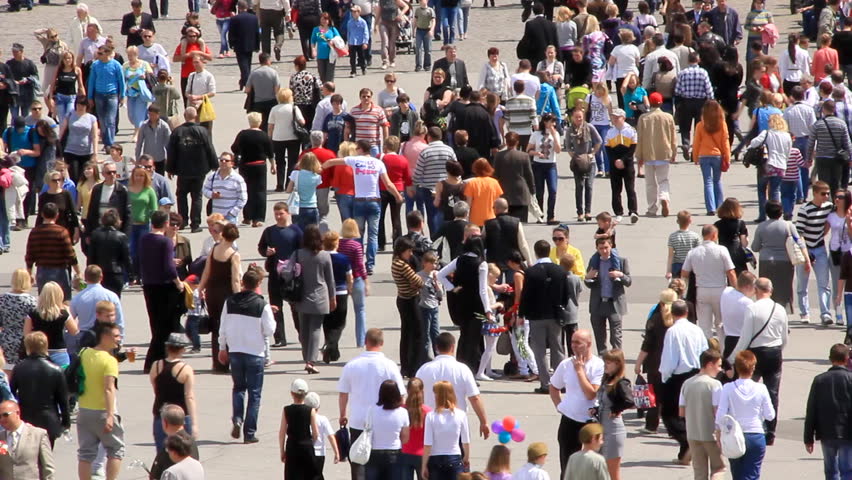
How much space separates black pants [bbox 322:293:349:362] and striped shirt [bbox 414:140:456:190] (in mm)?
3983

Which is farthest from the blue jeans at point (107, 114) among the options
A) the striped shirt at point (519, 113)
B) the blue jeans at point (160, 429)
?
the blue jeans at point (160, 429)

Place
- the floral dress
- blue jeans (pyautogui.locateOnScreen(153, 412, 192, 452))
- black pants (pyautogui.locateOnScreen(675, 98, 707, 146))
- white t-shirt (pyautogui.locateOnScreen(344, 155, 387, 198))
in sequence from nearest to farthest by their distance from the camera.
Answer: blue jeans (pyautogui.locateOnScreen(153, 412, 192, 452))
the floral dress
white t-shirt (pyautogui.locateOnScreen(344, 155, 387, 198))
black pants (pyautogui.locateOnScreen(675, 98, 707, 146))

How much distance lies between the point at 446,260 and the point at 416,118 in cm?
555

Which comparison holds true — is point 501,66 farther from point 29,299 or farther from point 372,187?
point 29,299

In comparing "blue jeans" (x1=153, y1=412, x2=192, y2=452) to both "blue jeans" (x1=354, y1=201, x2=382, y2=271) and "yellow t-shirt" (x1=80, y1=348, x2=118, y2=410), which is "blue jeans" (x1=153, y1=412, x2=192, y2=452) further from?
"blue jeans" (x1=354, y1=201, x2=382, y2=271)

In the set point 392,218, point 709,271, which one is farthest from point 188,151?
point 709,271

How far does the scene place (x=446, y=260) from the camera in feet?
57.3

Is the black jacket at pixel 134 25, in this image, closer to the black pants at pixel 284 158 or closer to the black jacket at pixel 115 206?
the black pants at pixel 284 158

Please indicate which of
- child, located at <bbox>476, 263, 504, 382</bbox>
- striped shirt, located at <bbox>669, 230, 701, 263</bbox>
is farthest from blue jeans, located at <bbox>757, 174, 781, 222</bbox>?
child, located at <bbox>476, 263, 504, 382</bbox>

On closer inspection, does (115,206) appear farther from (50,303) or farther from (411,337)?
(50,303)

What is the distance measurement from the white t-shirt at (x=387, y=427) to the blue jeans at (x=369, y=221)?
7.76m

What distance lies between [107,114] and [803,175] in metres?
10.0

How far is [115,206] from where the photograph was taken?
18.9 metres

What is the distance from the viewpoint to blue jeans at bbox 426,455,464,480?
38.4 feet
